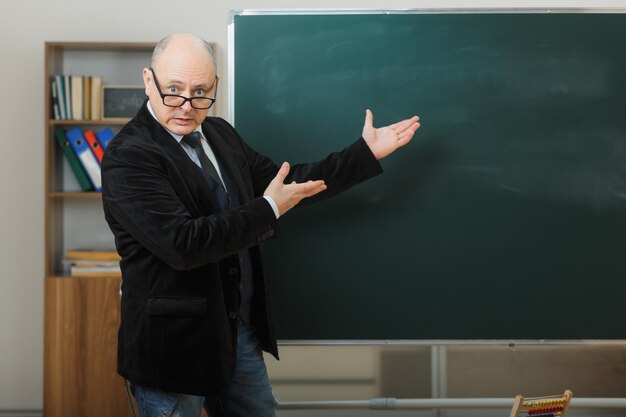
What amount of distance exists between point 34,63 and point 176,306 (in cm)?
264

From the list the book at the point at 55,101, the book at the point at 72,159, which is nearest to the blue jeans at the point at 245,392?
the book at the point at 72,159

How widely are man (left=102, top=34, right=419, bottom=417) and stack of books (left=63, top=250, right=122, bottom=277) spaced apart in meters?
1.98

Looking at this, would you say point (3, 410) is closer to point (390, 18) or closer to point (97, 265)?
point (97, 265)

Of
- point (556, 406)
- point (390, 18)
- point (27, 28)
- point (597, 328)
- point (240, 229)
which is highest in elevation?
point (27, 28)

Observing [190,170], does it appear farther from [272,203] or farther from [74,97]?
[74,97]

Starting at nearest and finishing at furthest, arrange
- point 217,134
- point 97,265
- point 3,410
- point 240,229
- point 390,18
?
point 240,229, point 217,134, point 390,18, point 97,265, point 3,410

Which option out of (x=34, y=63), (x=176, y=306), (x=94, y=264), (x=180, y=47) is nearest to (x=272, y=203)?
(x=176, y=306)

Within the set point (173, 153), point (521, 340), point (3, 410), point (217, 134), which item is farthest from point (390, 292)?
point (3, 410)

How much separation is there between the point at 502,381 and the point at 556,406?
1867mm

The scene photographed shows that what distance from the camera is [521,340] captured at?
2.51 metres

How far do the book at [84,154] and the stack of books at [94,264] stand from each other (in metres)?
0.33

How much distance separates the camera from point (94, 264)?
12.6ft

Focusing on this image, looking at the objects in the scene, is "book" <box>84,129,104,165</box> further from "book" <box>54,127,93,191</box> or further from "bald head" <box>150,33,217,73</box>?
"bald head" <box>150,33,217,73</box>

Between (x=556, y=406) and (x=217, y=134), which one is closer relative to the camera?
(x=217, y=134)
